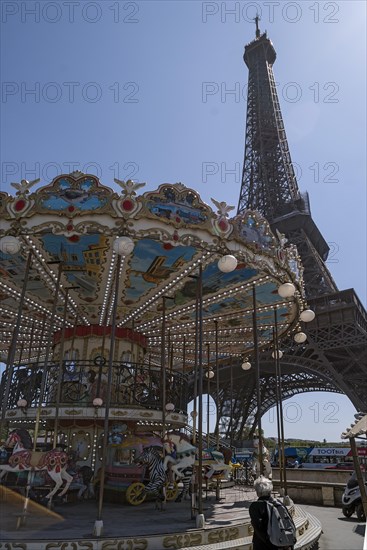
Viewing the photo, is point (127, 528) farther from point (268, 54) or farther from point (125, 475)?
point (268, 54)

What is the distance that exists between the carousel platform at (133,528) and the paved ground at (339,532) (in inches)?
16.1

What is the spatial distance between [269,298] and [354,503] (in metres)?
6.35

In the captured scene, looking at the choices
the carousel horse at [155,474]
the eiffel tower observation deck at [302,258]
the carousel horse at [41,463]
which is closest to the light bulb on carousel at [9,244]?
the carousel horse at [41,463]

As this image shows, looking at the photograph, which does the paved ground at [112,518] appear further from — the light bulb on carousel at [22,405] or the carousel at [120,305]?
the light bulb on carousel at [22,405]

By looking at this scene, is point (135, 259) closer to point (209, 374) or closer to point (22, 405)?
point (22, 405)

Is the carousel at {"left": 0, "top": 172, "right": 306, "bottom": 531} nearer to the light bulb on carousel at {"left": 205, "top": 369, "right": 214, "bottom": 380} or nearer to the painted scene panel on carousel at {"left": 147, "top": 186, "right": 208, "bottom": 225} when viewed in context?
the painted scene panel on carousel at {"left": 147, "top": 186, "right": 208, "bottom": 225}

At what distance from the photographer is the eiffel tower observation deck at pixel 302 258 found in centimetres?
3991

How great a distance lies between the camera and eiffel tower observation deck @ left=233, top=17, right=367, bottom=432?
39906 mm

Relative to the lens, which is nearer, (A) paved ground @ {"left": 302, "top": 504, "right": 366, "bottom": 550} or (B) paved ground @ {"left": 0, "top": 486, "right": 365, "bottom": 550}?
(B) paved ground @ {"left": 0, "top": 486, "right": 365, "bottom": 550}

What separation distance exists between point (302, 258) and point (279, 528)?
1844 inches

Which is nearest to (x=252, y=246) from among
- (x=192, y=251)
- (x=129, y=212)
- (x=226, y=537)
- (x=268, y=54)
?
(x=192, y=251)

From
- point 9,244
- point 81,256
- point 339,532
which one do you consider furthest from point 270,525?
point 81,256

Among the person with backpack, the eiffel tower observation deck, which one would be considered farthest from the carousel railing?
the eiffel tower observation deck

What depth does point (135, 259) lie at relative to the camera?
37.4ft
